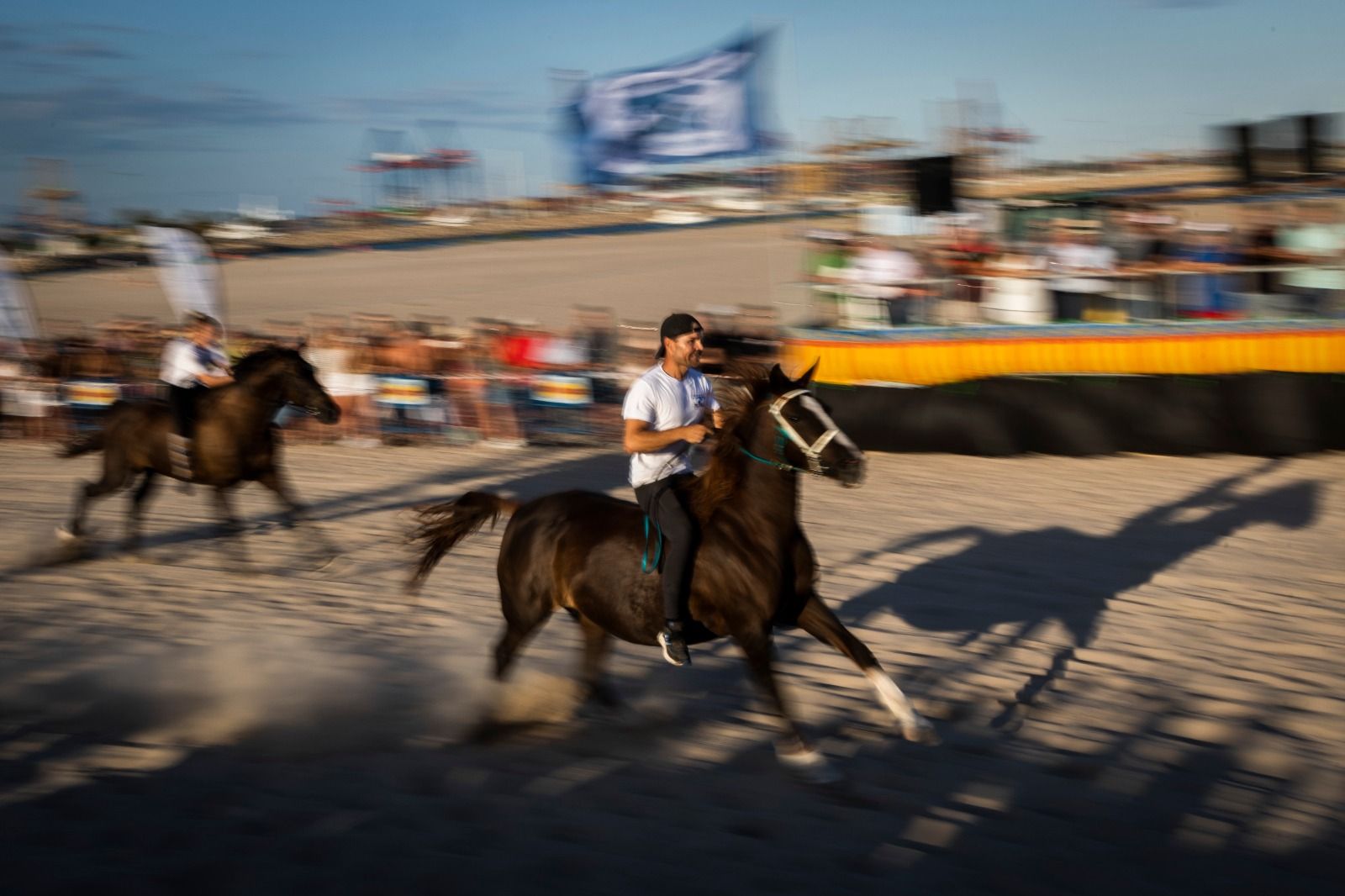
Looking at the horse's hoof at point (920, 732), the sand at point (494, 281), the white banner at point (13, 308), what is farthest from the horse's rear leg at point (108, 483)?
the sand at point (494, 281)

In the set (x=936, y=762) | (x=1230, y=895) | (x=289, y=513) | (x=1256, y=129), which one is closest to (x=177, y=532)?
(x=289, y=513)

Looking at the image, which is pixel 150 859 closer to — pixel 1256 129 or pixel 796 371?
pixel 796 371

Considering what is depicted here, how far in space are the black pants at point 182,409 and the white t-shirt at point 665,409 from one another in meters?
5.52

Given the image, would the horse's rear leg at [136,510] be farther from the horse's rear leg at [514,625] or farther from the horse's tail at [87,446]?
the horse's rear leg at [514,625]

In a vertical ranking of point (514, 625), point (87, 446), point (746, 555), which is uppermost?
point (87, 446)

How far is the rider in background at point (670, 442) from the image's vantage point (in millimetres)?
5492

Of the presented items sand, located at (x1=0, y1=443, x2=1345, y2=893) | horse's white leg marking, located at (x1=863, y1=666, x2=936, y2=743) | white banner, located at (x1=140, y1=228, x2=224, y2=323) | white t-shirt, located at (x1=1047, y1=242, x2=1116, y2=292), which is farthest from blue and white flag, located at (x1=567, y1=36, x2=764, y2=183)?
horse's white leg marking, located at (x1=863, y1=666, x2=936, y2=743)

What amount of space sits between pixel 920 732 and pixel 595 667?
69.0 inches

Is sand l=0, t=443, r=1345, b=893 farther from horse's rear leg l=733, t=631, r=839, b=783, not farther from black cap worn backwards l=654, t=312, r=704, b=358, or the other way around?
black cap worn backwards l=654, t=312, r=704, b=358

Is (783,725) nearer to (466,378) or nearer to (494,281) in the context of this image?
(466,378)

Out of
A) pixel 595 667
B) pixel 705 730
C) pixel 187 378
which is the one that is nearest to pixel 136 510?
pixel 187 378

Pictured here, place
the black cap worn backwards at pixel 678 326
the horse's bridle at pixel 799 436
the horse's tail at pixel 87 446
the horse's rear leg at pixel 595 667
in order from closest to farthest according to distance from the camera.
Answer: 1. the horse's bridle at pixel 799 436
2. the black cap worn backwards at pixel 678 326
3. the horse's rear leg at pixel 595 667
4. the horse's tail at pixel 87 446

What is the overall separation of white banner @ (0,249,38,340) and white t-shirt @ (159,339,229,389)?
9147 millimetres

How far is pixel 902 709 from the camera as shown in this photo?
5660 mm
